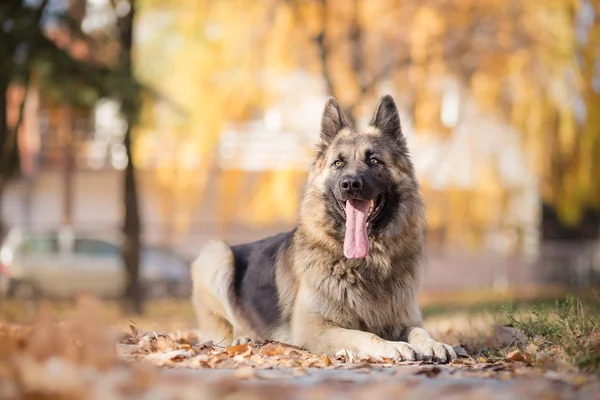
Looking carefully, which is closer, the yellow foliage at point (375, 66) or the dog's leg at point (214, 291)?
the dog's leg at point (214, 291)

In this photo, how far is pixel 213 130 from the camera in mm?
19859

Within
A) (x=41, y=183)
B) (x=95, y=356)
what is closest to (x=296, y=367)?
(x=95, y=356)

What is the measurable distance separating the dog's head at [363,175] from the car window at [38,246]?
19376mm

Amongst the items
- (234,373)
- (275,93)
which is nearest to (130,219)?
(275,93)

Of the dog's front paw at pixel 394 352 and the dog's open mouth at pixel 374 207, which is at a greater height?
the dog's open mouth at pixel 374 207

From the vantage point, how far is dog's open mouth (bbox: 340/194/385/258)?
6.47 meters

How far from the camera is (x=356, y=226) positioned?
651 cm

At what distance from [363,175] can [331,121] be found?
1.03 metres

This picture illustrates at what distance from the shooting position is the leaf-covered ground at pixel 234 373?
12.3 ft

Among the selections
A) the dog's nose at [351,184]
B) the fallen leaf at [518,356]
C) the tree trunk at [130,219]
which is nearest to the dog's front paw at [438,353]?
the fallen leaf at [518,356]

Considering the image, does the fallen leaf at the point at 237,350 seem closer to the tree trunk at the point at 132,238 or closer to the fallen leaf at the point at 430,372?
the fallen leaf at the point at 430,372

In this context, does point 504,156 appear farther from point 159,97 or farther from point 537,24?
point 159,97

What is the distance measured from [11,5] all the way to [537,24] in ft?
41.6

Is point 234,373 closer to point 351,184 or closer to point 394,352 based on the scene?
point 394,352
